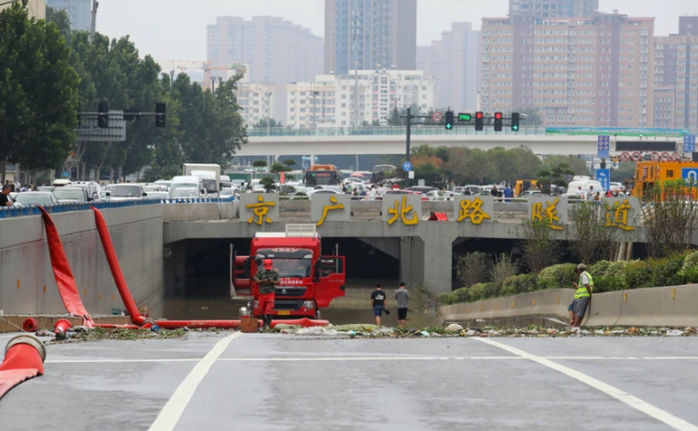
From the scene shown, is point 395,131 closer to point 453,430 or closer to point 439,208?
point 439,208

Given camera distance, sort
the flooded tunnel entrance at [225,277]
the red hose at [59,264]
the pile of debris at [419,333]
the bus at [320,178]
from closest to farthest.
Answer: the pile of debris at [419,333], the red hose at [59,264], the flooded tunnel entrance at [225,277], the bus at [320,178]

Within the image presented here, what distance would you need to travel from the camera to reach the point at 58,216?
28859 mm

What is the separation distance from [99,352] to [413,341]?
4.48 m

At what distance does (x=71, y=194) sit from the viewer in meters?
42.2

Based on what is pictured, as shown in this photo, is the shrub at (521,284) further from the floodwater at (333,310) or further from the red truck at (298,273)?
the red truck at (298,273)

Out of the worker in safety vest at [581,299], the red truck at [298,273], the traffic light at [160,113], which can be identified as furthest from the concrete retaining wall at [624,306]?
the traffic light at [160,113]

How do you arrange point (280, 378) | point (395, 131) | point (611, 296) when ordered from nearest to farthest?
point (280, 378), point (611, 296), point (395, 131)

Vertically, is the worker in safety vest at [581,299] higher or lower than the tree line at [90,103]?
lower

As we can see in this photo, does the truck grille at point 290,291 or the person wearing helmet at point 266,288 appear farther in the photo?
the truck grille at point 290,291

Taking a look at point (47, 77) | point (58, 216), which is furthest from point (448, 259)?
point (58, 216)

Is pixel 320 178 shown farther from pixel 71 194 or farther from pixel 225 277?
pixel 71 194

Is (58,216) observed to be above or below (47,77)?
below

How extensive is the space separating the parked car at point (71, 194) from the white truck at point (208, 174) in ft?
88.2

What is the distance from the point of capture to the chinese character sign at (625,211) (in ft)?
154
